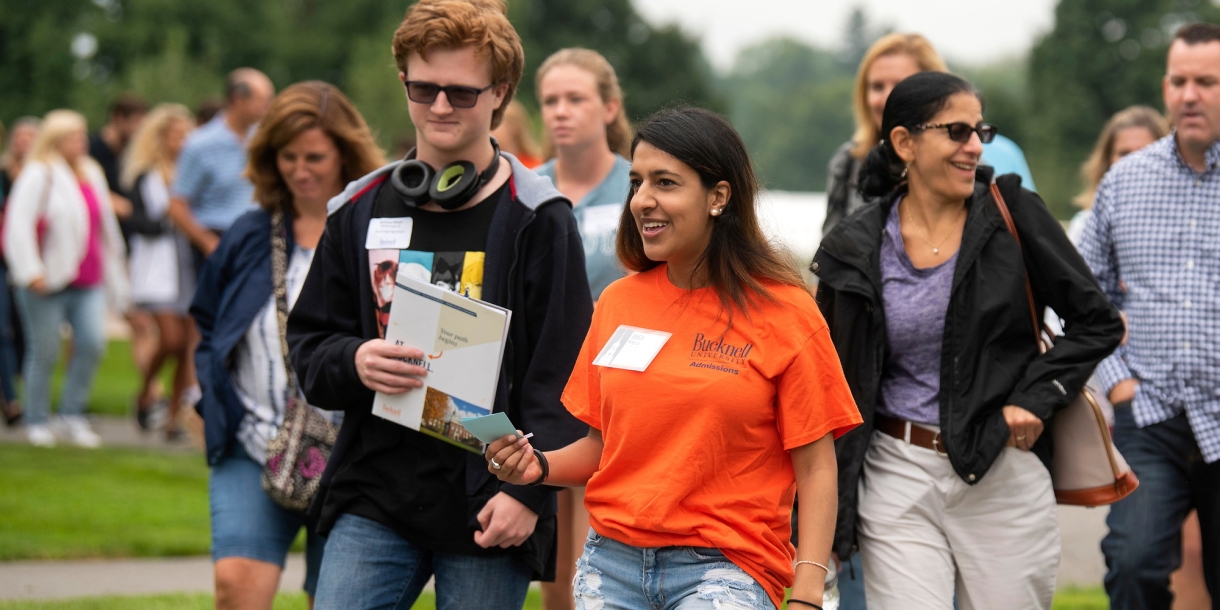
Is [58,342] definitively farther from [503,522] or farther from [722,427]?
[722,427]

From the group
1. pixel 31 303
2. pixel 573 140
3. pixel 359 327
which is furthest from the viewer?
pixel 31 303

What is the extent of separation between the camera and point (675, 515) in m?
3.37

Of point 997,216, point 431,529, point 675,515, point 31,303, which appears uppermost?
point 997,216

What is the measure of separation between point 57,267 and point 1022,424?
348 inches

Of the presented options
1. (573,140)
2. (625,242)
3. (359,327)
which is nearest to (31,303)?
(573,140)

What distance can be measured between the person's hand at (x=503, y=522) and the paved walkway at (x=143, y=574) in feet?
9.05

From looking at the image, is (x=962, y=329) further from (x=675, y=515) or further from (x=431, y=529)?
(x=431, y=529)

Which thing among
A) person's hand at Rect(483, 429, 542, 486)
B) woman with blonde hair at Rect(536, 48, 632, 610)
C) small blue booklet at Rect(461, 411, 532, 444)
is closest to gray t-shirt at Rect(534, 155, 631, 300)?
woman with blonde hair at Rect(536, 48, 632, 610)

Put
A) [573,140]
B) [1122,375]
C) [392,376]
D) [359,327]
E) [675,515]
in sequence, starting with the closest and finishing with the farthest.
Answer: [675,515] < [392,376] < [359,327] < [1122,375] < [573,140]

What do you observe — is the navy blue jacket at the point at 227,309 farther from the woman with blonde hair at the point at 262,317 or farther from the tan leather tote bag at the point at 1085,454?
the tan leather tote bag at the point at 1085,454

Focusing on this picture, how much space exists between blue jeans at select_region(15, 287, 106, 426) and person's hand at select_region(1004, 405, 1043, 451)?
8715 mm

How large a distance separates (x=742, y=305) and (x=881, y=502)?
1139mm

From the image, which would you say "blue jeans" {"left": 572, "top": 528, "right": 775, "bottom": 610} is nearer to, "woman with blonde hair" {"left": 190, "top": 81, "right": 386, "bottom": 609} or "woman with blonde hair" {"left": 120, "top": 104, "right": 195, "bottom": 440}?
"woman with blonde hair" {"left": 190, "top": 81, "right": 386, "bottom": 609}

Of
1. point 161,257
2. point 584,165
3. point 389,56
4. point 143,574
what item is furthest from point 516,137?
point 389,56
